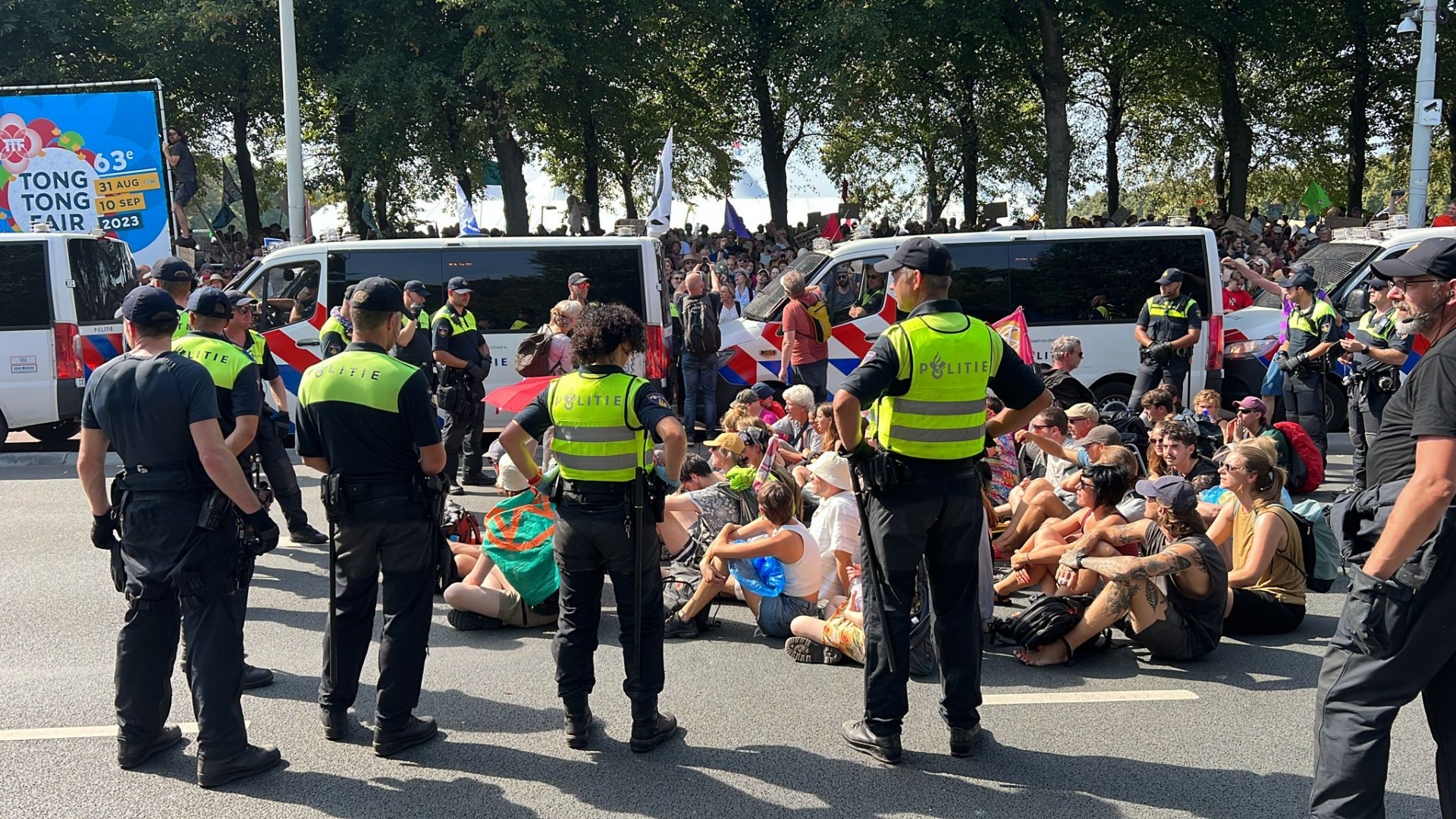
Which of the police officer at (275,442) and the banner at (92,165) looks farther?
the banner at (92,165)

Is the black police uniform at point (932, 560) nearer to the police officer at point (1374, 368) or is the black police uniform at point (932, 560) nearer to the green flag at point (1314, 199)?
the police officer at point (1374, 368)

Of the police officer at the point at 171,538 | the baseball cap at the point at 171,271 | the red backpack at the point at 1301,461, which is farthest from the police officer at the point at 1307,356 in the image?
the police officer at the point at 171,538

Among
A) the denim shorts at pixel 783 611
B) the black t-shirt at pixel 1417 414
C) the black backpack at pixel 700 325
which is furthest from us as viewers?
the black backpack at pixel 700 325

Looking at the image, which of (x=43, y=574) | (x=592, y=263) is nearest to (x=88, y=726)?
(x=43, y=574)

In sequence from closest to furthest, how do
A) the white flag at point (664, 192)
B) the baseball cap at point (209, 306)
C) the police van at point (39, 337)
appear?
the baseball cap at point (209, 306) < the police van at point (39, 337) < the white flag at point (664, 192)

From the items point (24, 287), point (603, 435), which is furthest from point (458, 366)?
point (603, 435)

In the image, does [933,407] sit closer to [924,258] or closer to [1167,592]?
[924,258]

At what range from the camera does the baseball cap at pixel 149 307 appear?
14.5 feet

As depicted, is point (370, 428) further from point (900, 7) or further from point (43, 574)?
point (900, 7)

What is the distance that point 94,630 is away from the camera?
6.13m

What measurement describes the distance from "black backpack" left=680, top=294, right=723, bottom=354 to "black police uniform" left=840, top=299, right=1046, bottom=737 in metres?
7.53

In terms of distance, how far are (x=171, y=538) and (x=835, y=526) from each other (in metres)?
3.18

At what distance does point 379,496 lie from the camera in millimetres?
4492

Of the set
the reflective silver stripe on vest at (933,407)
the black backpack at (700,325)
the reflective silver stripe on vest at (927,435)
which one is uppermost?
the black backpack at (700,325)
